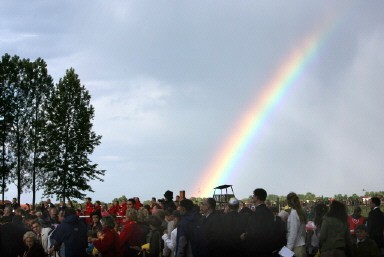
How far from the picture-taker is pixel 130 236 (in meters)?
12.0

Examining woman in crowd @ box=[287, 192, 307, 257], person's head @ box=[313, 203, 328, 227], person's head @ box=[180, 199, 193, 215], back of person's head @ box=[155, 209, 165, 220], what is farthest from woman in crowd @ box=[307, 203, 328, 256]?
person's head @ box=[180, 199, 193, 215]

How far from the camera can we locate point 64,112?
54.4 meters

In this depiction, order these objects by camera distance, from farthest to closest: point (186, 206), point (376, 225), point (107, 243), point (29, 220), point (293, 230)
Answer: point (376, 225) < point (29, 220) < point (293, 230) < point (107, 243) < point (186, 206)

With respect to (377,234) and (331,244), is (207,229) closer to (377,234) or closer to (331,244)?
(331,244)

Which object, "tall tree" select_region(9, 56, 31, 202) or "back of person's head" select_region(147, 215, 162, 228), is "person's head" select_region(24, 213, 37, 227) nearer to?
"back of person's head" select_region(147, 215, 162, 228)

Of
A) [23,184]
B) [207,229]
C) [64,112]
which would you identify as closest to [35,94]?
[64,112]

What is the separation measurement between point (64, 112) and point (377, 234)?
138 ft

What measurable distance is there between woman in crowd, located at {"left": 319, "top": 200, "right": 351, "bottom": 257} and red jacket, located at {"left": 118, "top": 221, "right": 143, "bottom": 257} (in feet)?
12.5

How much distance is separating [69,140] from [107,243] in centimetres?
4499

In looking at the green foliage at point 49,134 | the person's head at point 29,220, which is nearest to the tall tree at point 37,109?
the green foliage at point 49,134

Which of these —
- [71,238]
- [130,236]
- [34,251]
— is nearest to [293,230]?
[130,236]

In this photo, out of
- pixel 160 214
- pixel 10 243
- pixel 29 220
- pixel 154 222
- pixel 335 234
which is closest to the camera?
pixel 335 234

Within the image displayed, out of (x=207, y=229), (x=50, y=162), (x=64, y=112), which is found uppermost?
(x=64, y=112)

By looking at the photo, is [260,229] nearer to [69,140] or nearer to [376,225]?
[376,225]
